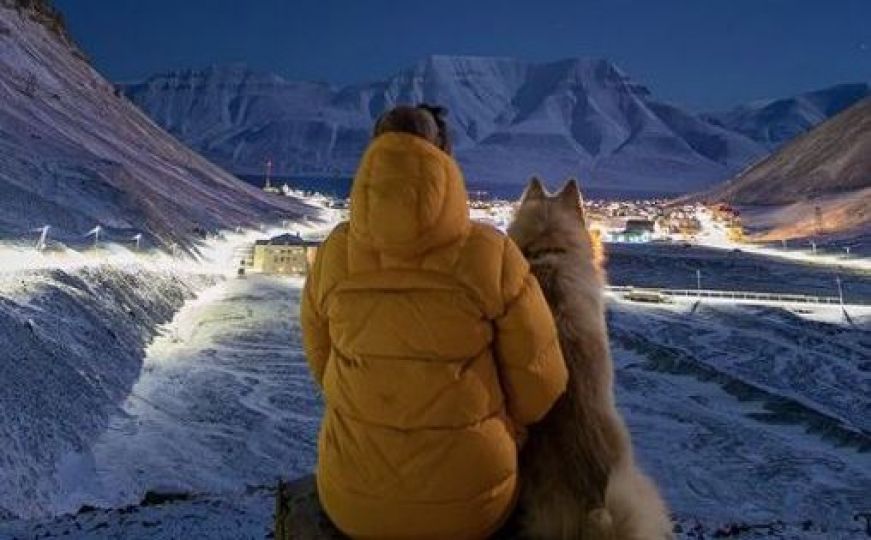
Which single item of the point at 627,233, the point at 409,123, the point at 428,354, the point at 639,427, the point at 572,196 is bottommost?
the point at 639,427

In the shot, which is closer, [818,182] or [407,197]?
[407,197]

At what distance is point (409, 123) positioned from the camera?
2.89 metres

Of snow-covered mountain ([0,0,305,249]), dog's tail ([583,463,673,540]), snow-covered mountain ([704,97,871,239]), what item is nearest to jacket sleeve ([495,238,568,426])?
dog's tail ([583,463,673,540])

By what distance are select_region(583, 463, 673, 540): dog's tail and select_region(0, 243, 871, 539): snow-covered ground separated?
8.59 metres

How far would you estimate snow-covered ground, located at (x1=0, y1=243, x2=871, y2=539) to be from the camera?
44.0 ft

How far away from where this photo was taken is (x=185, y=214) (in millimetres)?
69125

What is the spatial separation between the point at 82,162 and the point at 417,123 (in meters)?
62.5

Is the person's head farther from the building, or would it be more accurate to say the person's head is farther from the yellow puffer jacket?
the building

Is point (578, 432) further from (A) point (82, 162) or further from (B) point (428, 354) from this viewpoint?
(A) point (82, 162)

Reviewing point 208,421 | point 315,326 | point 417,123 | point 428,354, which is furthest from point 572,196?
point 208,421

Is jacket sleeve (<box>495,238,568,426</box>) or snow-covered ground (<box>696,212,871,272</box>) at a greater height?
snow-covered ground (<box>696,212,871,272</box>)

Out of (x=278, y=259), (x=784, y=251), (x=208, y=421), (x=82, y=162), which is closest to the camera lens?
(x=208, y=421)

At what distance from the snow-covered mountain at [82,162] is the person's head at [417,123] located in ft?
122

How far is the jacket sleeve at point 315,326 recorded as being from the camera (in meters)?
3.30
